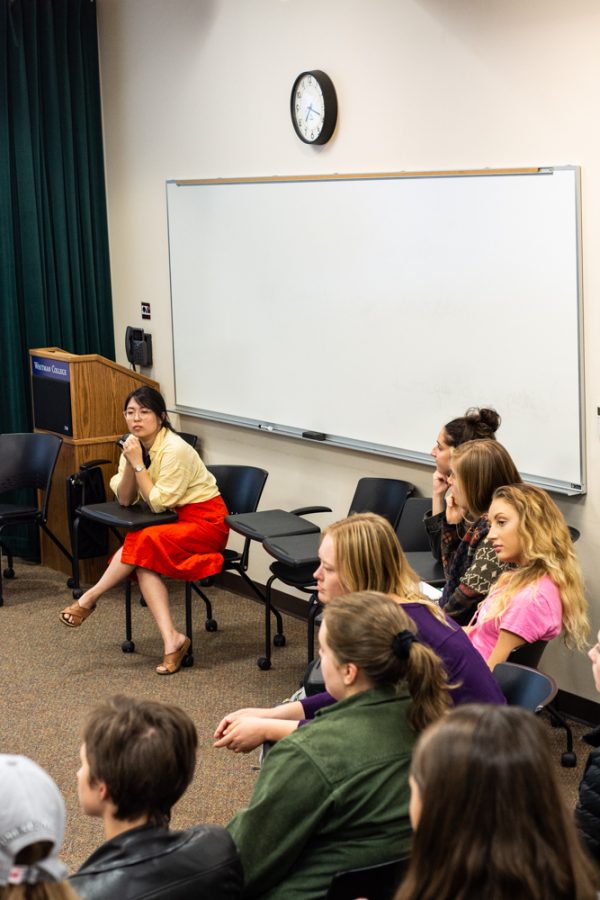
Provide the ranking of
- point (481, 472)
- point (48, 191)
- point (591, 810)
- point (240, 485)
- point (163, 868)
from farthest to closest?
point (48, 191), point (240, 485), point (481, 472), point (591, 810), point (163, 868)

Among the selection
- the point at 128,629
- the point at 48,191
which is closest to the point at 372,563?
the point at 128,629

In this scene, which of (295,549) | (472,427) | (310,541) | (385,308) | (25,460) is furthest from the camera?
(25,460)

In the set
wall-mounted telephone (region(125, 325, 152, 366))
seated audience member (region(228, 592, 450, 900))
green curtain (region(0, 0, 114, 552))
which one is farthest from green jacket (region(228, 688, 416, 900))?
green curtain (region(0, 0, 114, 552))

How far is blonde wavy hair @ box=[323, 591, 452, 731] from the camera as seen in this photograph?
2.04 m

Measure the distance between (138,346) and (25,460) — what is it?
98 cm

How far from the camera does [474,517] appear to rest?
3.55 m

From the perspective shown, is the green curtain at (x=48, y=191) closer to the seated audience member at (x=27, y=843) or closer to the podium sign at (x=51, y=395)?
the podium sign at (x=51, y=395)

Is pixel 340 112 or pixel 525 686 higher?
pixel 340 112

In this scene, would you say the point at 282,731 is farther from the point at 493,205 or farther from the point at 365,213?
the point at 365,213

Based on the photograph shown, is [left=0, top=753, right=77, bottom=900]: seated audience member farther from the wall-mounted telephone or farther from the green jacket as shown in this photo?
the wall-mounted telephone

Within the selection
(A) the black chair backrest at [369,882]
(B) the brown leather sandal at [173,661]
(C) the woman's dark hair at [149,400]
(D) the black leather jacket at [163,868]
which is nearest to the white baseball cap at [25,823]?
(D) the black leather jacket at [163,868]

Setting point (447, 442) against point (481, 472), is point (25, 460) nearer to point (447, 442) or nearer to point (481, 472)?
point (447, 442)

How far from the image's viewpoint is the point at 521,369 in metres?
4.15

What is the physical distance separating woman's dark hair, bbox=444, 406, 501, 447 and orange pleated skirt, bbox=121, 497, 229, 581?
57.7 inches
